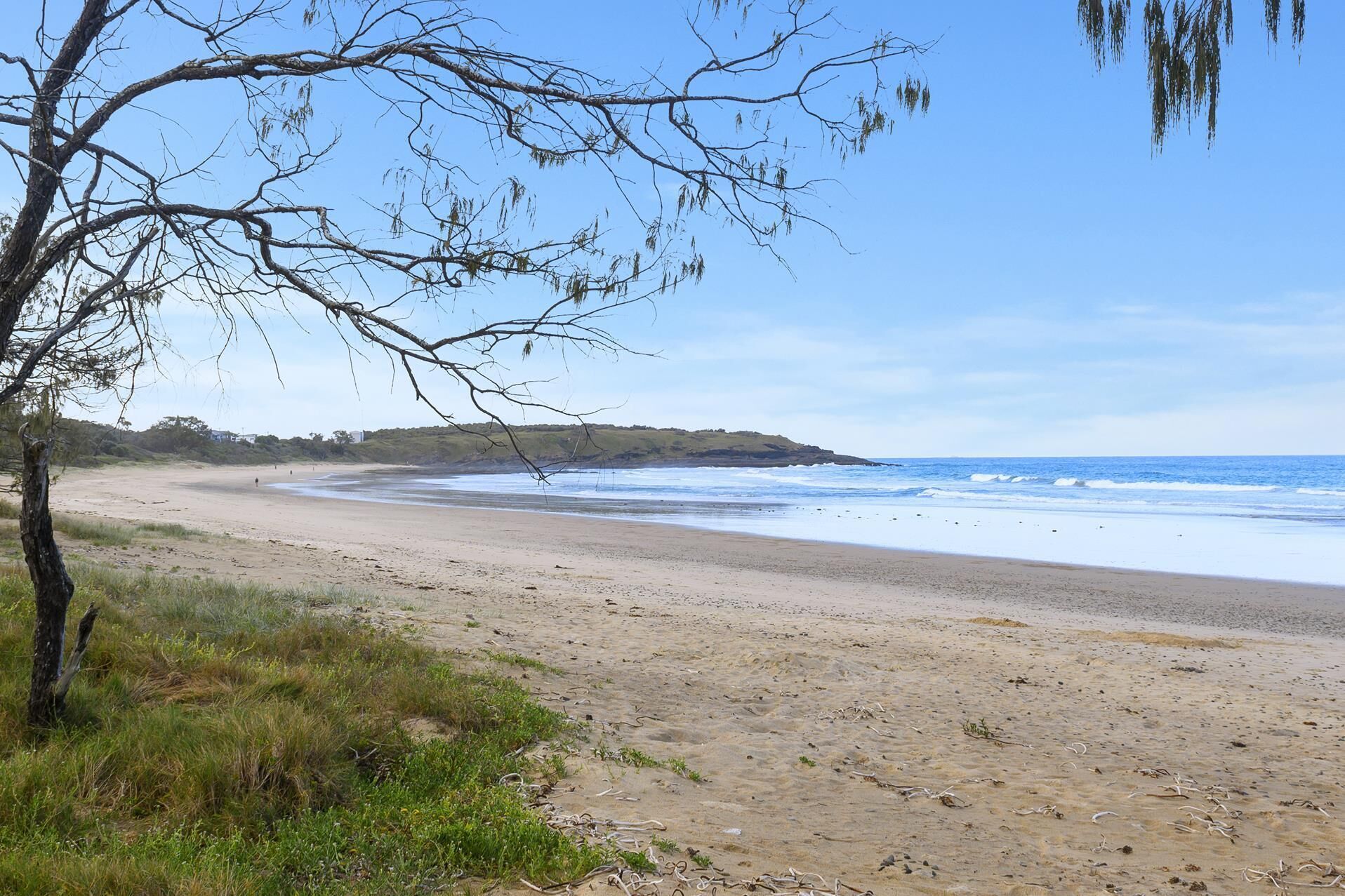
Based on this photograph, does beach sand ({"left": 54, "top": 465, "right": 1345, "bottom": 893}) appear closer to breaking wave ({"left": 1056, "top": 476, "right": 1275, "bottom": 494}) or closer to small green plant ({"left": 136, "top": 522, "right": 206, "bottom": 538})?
small green plant ({"left": 136, "top": 522, "right": 206, "bottom": 538})

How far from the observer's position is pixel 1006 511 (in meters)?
36.6

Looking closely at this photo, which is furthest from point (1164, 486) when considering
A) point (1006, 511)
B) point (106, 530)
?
point (106, 530)

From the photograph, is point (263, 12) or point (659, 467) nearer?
point (263, 12)

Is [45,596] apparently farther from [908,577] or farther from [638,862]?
[908,577]

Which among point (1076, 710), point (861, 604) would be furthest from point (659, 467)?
point (1076, 710)

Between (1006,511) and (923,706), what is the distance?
31.6 meters

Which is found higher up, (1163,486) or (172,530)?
(1163,486)

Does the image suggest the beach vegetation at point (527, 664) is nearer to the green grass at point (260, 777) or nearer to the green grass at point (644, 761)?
the green grass at point (260, 777)

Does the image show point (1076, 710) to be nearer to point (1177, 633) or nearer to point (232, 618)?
point (1177, 633)

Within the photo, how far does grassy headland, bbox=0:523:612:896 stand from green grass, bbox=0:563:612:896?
0.01m

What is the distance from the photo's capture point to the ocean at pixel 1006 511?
70.7 ft

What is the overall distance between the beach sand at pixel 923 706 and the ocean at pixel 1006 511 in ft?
7.11

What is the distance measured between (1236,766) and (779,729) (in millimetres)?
3225

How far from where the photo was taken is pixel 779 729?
647 centimetres
